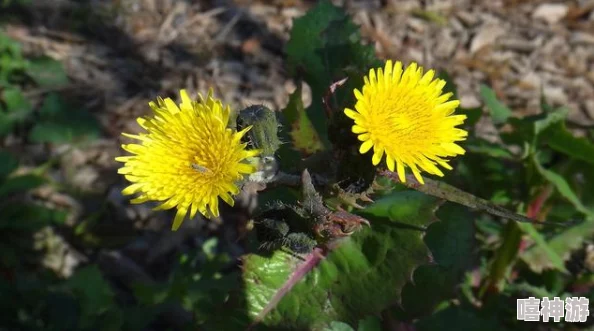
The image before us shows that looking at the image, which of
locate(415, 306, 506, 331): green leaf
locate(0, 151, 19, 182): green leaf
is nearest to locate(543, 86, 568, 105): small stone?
locate(415, 306, 506, 331): green leaf

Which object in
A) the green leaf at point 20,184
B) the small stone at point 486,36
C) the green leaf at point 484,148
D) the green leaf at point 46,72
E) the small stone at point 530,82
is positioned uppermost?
the small stone at point 486,36

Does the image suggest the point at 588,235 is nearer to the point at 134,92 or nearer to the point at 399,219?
the point at 399,219

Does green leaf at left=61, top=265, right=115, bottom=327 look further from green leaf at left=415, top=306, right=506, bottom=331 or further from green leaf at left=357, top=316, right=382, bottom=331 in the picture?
green leaf at left=415, top=306, right=506, bottom=331

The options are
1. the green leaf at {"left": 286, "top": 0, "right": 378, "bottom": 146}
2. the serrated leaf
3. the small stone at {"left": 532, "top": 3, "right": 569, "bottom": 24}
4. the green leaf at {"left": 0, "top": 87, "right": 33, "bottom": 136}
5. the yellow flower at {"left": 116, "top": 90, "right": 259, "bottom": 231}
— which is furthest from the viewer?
the small stone at {"left": 532, "top": 3, "right": 569, "bottom": 24}

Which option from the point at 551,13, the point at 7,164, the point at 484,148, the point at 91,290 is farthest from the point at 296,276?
the point at 551,13

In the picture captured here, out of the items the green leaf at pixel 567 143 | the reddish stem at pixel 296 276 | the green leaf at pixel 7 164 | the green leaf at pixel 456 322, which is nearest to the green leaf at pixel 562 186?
the green leaf at pixel 567 143

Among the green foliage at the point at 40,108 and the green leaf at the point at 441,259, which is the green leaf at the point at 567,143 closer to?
the green leaf at the point at 441,259
